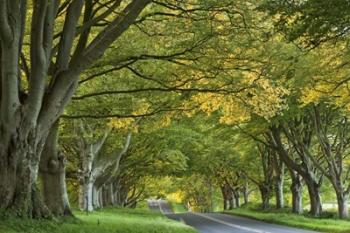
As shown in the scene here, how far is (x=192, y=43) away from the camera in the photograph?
1531 centimetres

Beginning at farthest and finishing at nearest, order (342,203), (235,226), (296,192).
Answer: (296,192) < (342,203) < (235,226)

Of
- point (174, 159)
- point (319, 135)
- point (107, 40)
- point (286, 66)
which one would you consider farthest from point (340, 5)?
point (174, 159)

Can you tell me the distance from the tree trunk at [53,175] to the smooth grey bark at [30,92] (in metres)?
3.64

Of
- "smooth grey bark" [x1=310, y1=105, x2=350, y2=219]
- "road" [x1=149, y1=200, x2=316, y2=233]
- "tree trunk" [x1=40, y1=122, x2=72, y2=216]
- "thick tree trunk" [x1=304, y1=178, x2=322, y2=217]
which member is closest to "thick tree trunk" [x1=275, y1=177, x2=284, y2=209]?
"road" [x1=149, y1=200, x2=316, y2=233]

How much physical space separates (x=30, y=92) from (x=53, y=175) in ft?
16.3

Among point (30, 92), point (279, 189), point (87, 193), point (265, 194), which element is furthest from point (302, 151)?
point (30, 92)

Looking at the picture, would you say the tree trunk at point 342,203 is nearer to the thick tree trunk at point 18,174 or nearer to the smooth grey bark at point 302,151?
the smooth grey bark at point 302,151

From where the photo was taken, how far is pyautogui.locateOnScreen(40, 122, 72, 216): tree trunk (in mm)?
16125

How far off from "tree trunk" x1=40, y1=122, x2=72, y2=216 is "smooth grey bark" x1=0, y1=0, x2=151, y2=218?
3639 millimetres

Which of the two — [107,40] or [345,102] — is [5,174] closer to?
[107,40]

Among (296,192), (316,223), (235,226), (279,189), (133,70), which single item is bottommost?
(235,226)

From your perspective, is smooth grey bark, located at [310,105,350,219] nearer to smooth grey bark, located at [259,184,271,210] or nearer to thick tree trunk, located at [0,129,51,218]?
smooth grey bark, located at [259,184,271,210]

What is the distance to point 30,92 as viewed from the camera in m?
11.9

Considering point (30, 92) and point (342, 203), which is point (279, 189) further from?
point (30, 92)
